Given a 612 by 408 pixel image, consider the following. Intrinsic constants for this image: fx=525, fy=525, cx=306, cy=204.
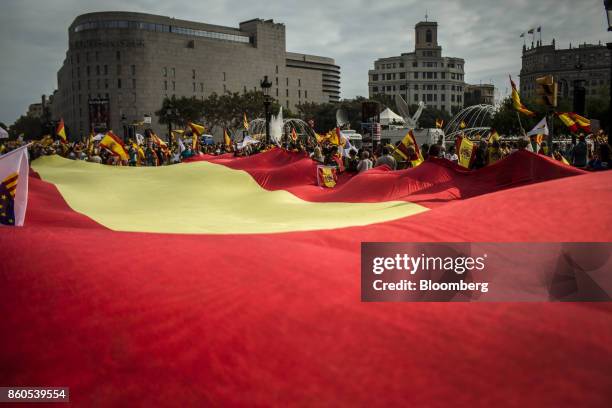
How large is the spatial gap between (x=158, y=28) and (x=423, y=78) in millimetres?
82491

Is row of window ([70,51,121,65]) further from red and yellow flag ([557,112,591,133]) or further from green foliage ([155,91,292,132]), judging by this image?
red and yellow flag ([557,112,591,133])

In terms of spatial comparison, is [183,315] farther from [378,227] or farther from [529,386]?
[378,227]

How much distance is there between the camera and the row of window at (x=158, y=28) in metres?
113

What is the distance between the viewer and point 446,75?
16250 centimetres

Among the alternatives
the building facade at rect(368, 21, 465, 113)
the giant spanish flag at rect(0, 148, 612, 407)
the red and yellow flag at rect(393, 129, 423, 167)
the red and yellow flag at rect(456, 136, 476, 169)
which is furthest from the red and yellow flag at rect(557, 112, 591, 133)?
the building facade at rect(368, 21, 465, 113)

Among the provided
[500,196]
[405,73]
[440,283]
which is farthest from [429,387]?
[405,73]

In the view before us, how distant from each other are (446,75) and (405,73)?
13.0 metres

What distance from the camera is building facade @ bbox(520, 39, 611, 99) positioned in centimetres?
15725

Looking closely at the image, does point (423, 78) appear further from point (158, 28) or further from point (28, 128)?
point (28, 128)

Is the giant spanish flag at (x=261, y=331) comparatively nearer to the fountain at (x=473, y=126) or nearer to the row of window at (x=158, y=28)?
the fountain at (x=473, y=126)

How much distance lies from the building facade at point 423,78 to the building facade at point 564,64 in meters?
21.6

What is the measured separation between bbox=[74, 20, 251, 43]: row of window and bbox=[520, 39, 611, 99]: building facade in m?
84.8

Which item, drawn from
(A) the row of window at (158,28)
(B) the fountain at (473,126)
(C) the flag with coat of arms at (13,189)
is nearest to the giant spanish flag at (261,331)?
(C) the flag with coat of arms at (13,189)

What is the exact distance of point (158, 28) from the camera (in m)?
118
